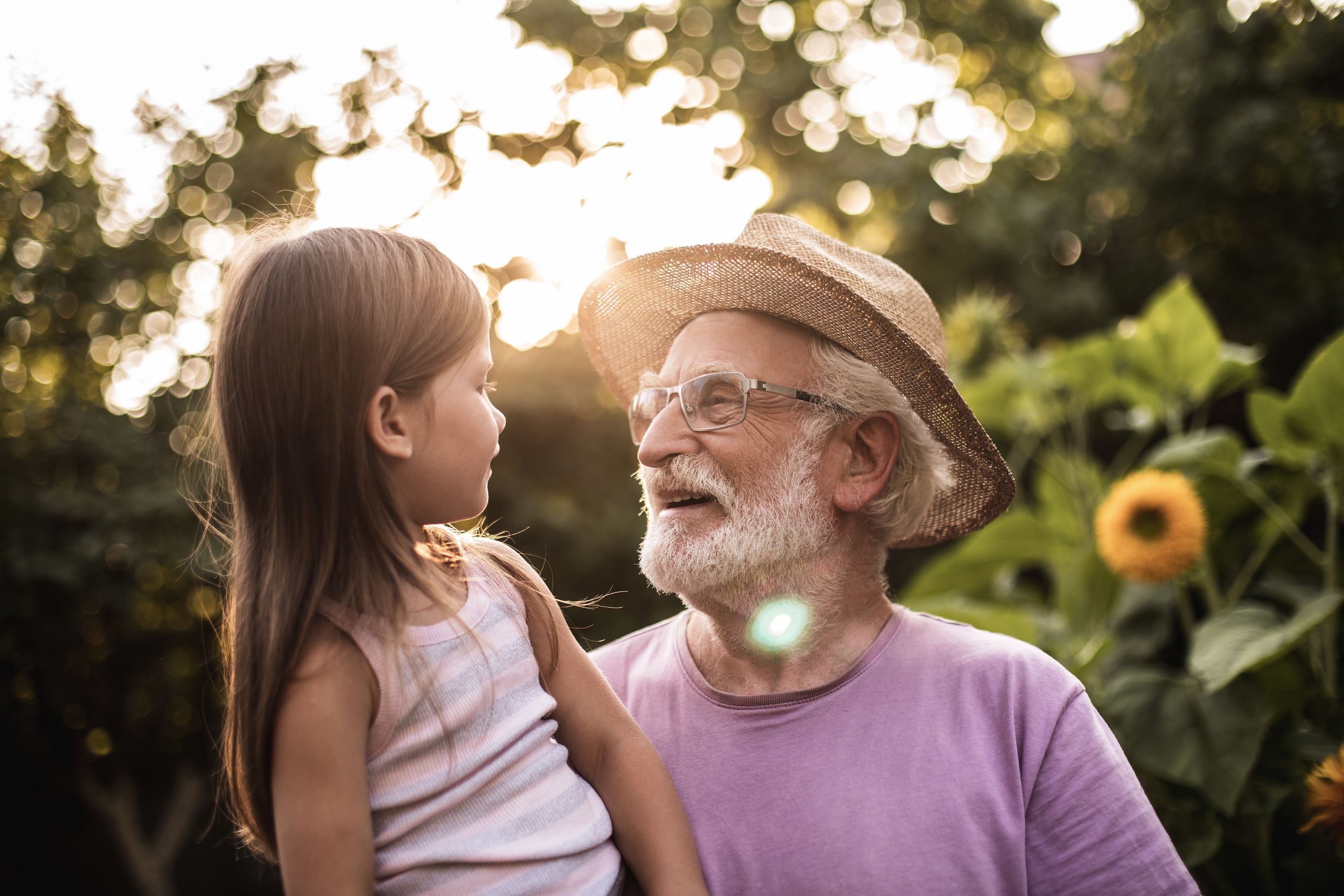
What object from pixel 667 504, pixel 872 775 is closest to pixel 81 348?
pixel 667 504

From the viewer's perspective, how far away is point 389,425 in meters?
1.31

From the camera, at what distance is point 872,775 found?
1.60 metres

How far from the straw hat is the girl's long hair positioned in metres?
0.71

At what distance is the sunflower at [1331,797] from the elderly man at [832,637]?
1.98 ft

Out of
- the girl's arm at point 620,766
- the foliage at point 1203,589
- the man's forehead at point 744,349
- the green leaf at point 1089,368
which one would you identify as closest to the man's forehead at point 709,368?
the man's forehead at point 744,349

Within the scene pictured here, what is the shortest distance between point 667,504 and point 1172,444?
6.42 feet

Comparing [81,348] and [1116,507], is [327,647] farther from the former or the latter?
[81,348]

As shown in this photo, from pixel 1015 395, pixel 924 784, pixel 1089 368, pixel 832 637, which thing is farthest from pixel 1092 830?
pixel 1015 395

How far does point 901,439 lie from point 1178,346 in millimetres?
1627

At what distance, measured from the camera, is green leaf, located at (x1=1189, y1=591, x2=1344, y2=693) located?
7.10 feet

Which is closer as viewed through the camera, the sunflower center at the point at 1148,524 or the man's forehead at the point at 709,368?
the man's forehead at the point at 709,368

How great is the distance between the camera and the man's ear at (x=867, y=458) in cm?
186

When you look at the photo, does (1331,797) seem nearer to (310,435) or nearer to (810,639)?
(810,639)

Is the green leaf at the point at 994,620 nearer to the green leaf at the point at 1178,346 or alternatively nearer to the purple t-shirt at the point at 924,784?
the purple t-shirt at the point at 924,784
